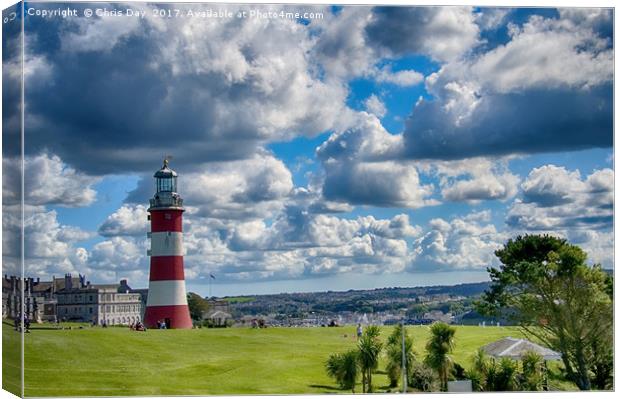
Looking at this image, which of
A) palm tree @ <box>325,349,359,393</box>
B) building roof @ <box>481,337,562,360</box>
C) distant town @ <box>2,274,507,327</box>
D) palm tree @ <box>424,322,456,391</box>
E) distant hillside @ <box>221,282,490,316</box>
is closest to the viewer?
distant town @ <box>2,274,507,327</box>

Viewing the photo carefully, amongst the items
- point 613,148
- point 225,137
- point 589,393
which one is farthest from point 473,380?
point 225,137

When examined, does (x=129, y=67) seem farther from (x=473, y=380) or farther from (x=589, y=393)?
(x=589, y=393)

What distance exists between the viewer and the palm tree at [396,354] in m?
27.7

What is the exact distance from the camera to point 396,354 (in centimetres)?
2781

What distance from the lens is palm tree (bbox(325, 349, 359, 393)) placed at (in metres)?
27.4

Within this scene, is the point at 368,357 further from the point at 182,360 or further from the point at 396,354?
the point at 182,360

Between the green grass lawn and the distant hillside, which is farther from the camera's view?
the distant hillside

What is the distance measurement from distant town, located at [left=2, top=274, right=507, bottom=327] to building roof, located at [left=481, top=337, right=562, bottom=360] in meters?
0.68

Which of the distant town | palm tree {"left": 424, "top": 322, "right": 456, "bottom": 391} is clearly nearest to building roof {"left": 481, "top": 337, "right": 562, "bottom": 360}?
the distant town

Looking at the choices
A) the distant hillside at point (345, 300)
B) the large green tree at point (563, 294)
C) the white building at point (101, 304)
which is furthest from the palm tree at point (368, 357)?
the white building at point (101, 304)

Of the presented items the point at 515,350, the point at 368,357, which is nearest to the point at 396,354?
the point at 368,357

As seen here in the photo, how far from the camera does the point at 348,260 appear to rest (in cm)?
2798

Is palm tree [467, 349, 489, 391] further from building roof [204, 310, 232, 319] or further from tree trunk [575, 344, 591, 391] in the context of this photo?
building roof [204, 310, 232, 319]

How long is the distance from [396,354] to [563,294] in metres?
4.30
